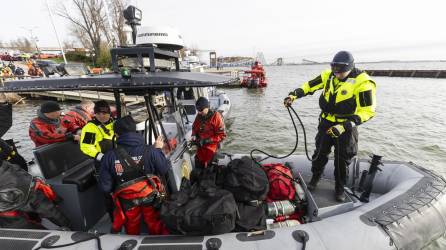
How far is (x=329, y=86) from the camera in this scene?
262cm

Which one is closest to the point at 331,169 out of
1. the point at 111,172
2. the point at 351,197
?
the point at 351,197

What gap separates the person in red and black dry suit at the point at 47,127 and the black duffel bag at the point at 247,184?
2521 mm

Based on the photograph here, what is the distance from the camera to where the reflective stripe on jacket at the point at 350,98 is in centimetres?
229

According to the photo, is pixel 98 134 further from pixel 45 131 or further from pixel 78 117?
pixel 78 117

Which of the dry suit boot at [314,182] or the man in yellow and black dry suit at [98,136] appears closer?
the man in yellow and black dry suit at [98,136]

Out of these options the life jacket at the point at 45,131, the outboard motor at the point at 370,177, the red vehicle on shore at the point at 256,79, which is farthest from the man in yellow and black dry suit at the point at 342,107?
the red vehicle on shore at the point at 256,79

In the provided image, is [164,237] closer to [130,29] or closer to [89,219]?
[89,219]

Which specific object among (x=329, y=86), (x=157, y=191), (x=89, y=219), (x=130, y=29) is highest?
(x=130, y=29)

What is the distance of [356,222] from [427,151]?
651 centimetres

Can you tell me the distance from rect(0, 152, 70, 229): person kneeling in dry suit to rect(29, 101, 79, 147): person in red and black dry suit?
114 centimetres

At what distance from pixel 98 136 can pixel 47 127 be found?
1.34 metres

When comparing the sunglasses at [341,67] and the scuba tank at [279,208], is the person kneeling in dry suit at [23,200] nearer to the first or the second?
the scuba tank at [279,208]

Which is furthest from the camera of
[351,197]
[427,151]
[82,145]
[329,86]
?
[427,151]

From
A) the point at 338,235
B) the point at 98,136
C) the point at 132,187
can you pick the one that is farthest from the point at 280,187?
the point at 98,136
